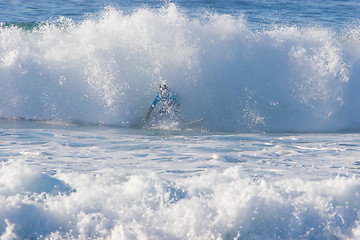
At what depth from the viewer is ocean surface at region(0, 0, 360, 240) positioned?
15.2 feet

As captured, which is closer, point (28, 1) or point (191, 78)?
point (191, 78)

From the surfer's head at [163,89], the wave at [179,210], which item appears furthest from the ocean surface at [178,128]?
the surfer's head at [163,89]

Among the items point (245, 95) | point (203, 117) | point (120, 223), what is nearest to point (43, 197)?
point (120, 223)

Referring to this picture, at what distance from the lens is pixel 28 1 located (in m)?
19.0

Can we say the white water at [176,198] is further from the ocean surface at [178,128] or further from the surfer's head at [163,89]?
the surfer's head at [163,89]

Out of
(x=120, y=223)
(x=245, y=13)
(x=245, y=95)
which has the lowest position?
(x=120, y=223)

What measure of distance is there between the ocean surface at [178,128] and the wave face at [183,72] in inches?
1.3

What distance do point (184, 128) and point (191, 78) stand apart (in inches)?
73.7

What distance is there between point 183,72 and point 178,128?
6.52 feet

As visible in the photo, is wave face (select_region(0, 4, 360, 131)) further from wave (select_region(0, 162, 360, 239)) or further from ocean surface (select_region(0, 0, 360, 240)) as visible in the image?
wave (select_region(0, 162, 360, 239))

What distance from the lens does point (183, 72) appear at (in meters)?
11.8

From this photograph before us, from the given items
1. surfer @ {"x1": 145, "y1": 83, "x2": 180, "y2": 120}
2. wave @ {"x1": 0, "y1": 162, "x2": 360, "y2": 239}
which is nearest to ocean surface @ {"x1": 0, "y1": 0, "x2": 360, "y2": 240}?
wave @ {"x1": 0, "y1": 162, "x2": 360, "y2": 239}

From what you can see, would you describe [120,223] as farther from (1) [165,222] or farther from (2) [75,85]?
(2) [75,85]

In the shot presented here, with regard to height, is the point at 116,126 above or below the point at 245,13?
below
